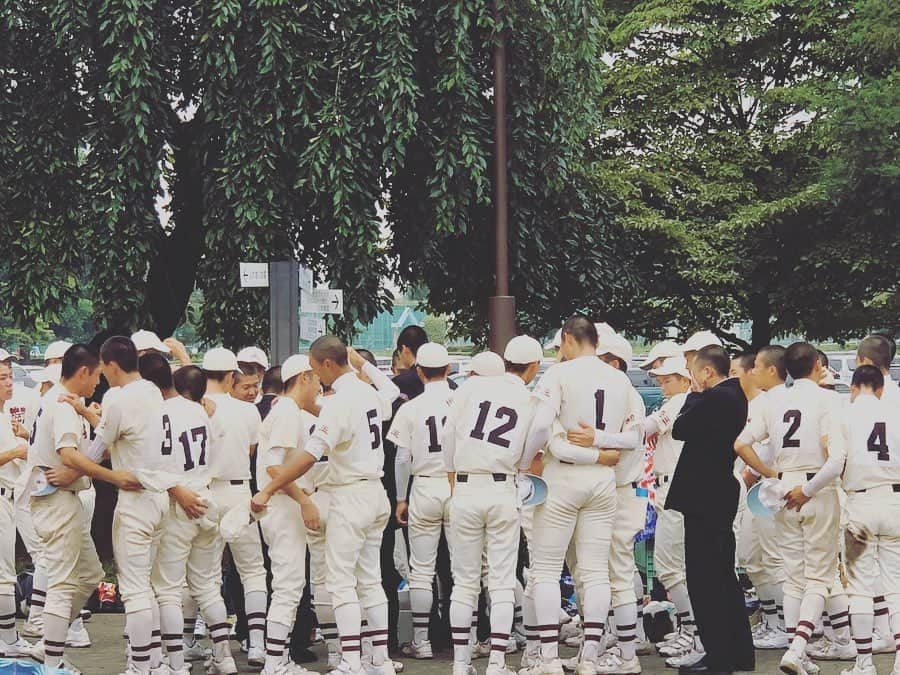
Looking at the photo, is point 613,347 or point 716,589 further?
point 613,347

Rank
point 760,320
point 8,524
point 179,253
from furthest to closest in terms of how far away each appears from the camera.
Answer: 1. point 760,320
2. point 179,253
3. point 8,524

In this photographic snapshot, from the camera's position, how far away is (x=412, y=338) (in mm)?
9945

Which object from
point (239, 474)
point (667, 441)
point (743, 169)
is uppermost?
point (743, 169)

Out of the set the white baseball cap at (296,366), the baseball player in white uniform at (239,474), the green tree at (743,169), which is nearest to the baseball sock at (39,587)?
the baseball player in white uniform at (239,474)

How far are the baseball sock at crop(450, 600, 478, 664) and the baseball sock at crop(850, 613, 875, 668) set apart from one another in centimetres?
232

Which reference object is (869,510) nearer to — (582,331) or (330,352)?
(582,331)

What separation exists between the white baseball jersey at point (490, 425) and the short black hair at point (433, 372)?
2.52 feet

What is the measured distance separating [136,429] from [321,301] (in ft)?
18.4

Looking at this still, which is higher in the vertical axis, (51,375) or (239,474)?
(51,375)

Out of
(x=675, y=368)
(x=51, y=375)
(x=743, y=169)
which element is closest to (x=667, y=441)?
(x=675, y=368)

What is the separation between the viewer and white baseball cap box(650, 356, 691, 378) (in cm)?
920

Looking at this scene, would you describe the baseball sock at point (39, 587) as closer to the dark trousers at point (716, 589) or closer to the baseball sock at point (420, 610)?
the baseball sock at point (420, 610)

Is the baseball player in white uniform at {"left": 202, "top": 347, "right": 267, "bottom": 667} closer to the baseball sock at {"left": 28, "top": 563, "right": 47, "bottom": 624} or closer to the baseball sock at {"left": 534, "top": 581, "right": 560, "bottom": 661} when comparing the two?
the baseball sock at {"left": 28, "top": 563, "right": 47, "bottom": 624}

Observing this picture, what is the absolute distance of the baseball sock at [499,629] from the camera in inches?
314
